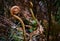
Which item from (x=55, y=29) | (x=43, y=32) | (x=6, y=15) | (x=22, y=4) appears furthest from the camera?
(x=6, y=15)

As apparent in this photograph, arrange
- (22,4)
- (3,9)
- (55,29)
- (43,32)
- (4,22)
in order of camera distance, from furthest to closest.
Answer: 1. (3,9)
2. (4,22)
3. (22,4)
4. (43,32)
5. (55,29)

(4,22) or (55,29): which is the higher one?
(55,29)

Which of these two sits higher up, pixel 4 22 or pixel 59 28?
pixel 59 28

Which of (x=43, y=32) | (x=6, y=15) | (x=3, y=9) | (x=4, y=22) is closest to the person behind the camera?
(x=43, y=32)

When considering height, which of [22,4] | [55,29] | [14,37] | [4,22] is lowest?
[14,37]

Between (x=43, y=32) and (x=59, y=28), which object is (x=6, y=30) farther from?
(x=59, y=28)

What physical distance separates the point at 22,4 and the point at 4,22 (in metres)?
0.65

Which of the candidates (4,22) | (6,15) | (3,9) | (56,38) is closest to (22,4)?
(56,38)

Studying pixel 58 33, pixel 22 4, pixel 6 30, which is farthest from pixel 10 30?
pixel 58 33

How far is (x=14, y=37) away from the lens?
202 centimetres

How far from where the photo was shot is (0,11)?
2291 millimetres

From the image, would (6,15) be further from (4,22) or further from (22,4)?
(22,4)

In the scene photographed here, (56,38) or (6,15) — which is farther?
(6,15)

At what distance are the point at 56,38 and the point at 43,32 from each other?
115mm
